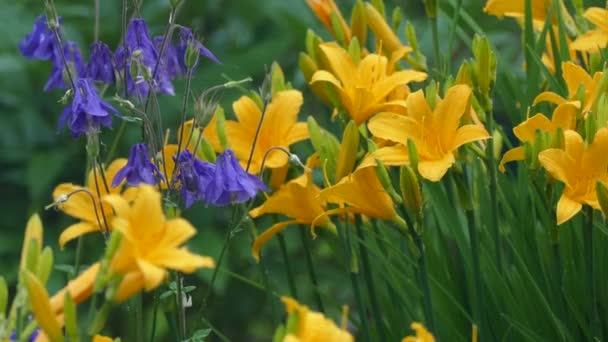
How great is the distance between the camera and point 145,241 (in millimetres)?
1078

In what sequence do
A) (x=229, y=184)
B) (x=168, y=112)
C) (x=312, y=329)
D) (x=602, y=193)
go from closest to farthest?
(x=312, y=329) → (x=602, y=193) → (x=229, y=184) → (x=168, y=112)

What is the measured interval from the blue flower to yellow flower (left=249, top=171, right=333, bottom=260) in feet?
1.35

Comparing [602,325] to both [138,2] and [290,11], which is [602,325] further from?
[290,11]

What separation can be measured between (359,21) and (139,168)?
500mm

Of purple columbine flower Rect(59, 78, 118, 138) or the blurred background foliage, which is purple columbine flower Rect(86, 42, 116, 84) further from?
the blurred background foliage

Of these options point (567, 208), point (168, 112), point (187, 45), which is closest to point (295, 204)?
point (187, 45)

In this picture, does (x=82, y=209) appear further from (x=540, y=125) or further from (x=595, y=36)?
(x=595, y=36)

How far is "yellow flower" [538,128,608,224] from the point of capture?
4.62 ft

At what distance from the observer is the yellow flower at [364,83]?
1.58m

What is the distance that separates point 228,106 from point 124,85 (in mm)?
1328

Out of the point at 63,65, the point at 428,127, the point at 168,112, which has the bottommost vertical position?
the point at 168,112

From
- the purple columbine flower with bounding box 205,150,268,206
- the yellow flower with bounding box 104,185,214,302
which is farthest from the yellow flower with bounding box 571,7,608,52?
the yellow flower with bounding box 104,185,214,302

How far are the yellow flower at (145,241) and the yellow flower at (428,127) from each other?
427 millimetres

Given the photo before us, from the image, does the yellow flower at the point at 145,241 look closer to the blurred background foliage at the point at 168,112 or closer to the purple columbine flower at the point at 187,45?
→ the purple columbine flower at the point at 187,45
